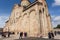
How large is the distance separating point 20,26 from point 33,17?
21.0 ft

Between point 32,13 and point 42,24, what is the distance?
384 centimetres

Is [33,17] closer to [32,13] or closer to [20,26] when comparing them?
[32,13]

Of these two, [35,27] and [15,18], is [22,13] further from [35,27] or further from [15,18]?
[35,27]

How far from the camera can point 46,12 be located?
33.1m

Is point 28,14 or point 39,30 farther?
point 28,14

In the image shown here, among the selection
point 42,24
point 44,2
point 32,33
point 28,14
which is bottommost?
point 32,33

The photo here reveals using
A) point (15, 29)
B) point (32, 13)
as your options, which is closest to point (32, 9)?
point (32, 13)

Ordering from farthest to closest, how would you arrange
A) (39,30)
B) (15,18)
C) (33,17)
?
1. (15,18)
2. (33,17)
3. (39,30)

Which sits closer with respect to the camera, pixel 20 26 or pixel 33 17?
pixel 33 17

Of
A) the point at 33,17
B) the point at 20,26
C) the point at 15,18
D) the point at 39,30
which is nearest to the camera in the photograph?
the point at 39,30

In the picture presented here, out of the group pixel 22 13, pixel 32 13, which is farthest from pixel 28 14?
pixel 22 13

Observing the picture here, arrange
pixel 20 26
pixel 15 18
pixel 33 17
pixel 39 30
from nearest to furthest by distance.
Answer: pixel 39 30
pixel 33 17
pixel 20 26
pixel 15 18

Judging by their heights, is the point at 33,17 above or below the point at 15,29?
above

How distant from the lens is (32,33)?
3117cm
